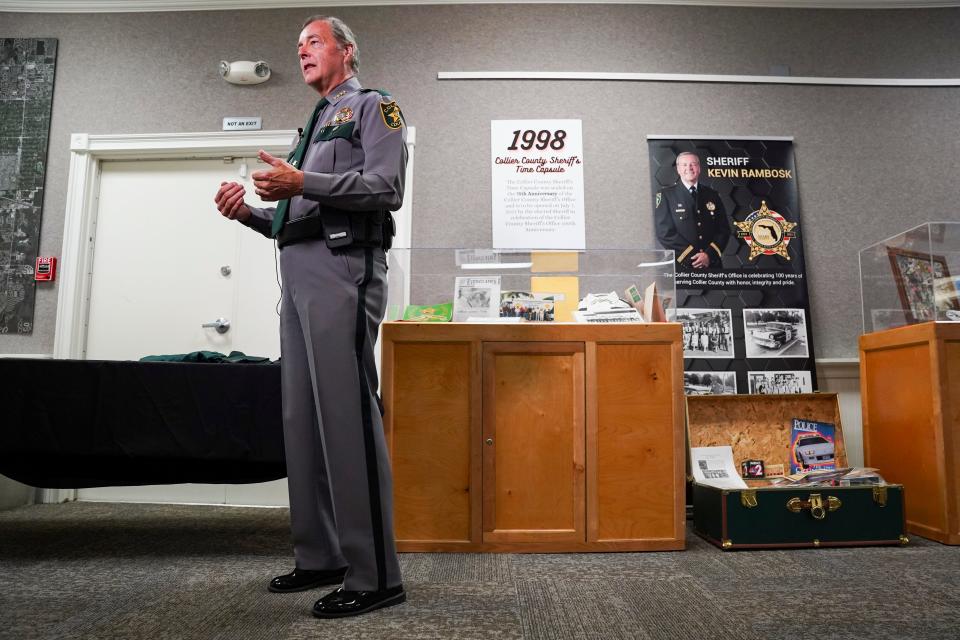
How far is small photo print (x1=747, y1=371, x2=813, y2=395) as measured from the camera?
A: 9.73 ft

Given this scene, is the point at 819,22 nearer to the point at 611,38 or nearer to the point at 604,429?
the point at 611,38

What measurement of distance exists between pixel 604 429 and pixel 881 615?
3.10 feet

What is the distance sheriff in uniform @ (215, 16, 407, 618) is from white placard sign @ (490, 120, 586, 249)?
1532mm

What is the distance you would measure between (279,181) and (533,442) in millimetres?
1262

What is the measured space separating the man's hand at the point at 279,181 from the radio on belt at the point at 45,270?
8.32ft

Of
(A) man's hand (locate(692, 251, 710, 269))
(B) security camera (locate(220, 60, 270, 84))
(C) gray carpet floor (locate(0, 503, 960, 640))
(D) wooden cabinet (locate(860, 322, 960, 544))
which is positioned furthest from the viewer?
(B) security camera (locate(220, 60, 270, 84))

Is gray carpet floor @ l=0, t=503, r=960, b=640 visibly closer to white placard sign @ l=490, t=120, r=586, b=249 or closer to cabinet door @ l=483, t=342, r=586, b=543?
cabinet door @ l=483, t=342, r=586, b=543

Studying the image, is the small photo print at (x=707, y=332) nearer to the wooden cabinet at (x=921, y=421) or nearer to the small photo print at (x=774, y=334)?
the small photo print at (x=774, y=334)

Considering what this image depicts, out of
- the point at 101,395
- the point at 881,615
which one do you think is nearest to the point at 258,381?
the point at 101,395

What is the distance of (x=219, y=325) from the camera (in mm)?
3234

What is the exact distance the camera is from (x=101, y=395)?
193 centimetres

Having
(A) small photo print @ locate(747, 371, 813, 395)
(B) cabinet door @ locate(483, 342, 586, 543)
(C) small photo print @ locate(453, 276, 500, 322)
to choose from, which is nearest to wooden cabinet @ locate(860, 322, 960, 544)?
(A) small photo print @ locate(747, 371, 813, 395)

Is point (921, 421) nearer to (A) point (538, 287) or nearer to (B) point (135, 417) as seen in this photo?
(A) point (538, 287)

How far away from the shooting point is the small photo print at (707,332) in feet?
9.83
